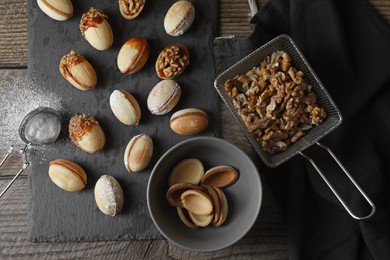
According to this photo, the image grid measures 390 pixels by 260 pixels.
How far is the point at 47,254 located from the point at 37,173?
9 cm

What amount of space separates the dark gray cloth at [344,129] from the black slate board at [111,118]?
6 centimetres

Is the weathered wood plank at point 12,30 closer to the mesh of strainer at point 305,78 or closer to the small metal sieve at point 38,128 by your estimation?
the small metal sieve at point 38,128

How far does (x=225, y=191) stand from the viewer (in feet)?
1.89

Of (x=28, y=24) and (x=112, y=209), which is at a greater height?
(x=28, y=24)

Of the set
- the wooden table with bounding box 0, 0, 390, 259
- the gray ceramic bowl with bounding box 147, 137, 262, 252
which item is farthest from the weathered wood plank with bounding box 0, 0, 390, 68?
the gray ceramic bowl with bounding box 147, 137, 262, 252

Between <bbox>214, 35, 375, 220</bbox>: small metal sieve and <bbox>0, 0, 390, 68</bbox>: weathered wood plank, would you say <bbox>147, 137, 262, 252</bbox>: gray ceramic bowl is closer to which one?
<bbox>214, 35, 375, 220</bbox>: small metal sieve

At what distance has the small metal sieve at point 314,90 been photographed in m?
0.53

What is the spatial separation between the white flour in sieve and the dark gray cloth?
0.77ft

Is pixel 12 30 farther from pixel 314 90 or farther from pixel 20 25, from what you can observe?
pixel 314 90

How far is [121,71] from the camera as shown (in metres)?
0.59

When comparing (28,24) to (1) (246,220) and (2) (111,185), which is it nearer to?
(2) (111,185)

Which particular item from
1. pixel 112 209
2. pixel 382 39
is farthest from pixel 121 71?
pixel 382 39

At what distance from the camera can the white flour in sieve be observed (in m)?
0.60

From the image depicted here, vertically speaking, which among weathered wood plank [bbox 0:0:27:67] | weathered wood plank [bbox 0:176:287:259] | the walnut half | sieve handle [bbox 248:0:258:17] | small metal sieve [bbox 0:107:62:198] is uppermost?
weathered wood plank [bbox 0:0:27:67]
